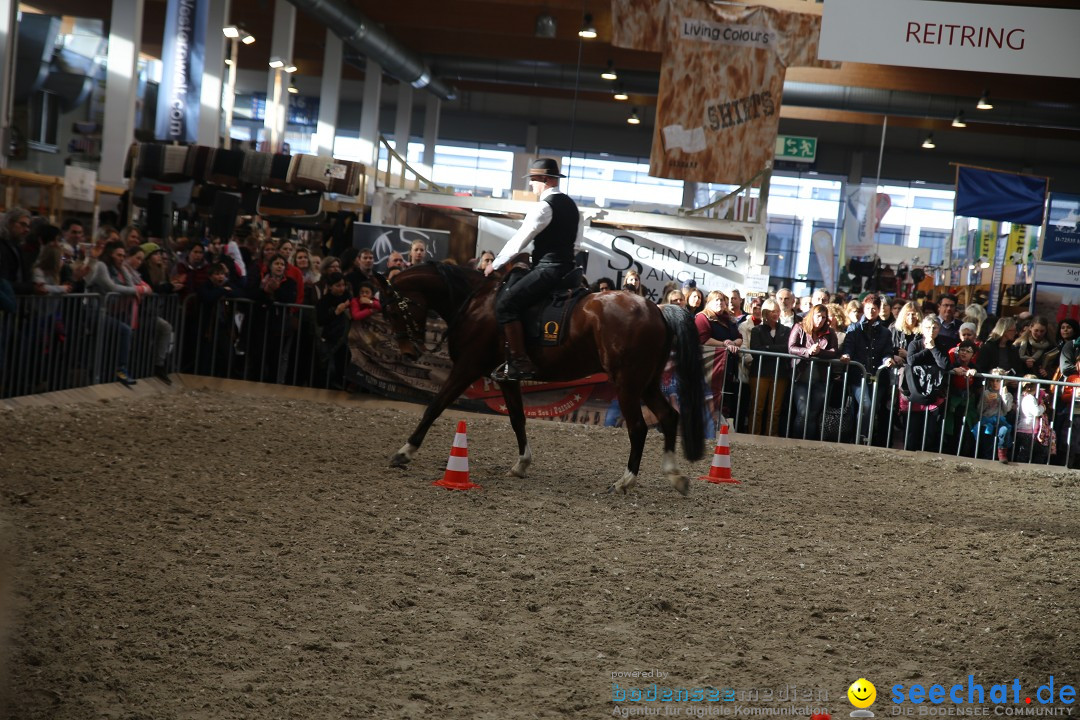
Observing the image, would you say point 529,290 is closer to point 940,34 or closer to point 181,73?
point 940,34

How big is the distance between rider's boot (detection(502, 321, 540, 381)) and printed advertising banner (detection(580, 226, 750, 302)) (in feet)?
27.3

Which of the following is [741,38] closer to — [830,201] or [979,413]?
[979,413]

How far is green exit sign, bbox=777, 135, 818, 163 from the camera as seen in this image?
36.2 metres

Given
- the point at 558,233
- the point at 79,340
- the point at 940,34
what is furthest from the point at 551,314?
the point at 940,34

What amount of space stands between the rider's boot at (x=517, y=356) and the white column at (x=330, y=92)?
20.0 m

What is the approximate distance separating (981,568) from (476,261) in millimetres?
10952

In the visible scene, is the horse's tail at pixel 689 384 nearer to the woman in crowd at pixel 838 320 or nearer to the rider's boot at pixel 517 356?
the rider's boot at pixel 517 356

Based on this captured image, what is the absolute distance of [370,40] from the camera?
84.0 feet

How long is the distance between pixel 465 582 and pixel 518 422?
12.3 ft

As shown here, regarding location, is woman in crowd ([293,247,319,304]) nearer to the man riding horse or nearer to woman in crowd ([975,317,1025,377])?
the man riding horse

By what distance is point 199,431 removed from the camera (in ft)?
33.0

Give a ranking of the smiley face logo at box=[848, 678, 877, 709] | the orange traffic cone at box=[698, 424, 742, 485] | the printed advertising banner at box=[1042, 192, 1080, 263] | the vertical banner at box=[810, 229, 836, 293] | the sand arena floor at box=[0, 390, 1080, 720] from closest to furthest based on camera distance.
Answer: the smiley face logo at box=[848, 678, 877, 709], the sand arena floor at box=[0, 390, 1080, 720], the orange traffic cone at box=[698, 424, 742, 485], the printed advertising banner at box=[1042, 192, 1080, 263], the vertical banner at box=[810, 229, 836, 293]

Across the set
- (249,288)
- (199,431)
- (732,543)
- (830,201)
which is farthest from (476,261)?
(830,201)

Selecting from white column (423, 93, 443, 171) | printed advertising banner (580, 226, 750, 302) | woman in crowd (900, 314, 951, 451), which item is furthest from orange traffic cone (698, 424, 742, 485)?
white column (423, 93, 443, 171)
